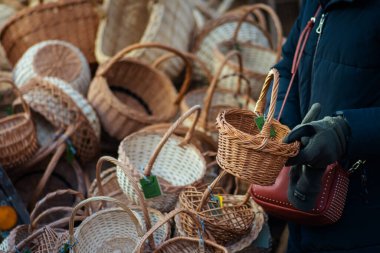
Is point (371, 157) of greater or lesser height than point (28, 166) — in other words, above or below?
above

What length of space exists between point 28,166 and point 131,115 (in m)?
0.62

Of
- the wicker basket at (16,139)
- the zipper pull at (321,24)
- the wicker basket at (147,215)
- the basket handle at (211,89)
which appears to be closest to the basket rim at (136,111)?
the basket handle at (211,89)

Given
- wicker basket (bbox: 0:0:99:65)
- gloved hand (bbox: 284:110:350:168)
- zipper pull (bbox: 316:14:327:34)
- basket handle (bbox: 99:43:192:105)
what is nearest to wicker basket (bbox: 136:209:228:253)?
gloved hand (bbox: 284:110:350:168)

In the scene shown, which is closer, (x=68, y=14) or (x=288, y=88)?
(x=288, y=88)

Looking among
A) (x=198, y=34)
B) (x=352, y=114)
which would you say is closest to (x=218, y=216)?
(x=352, y=114)

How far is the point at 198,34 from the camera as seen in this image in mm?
3791

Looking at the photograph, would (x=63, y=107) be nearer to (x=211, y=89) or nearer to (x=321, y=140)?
(x=211, y=89)

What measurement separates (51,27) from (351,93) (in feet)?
8.23

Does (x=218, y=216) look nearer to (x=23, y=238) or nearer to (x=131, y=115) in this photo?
(x=23, y=238)

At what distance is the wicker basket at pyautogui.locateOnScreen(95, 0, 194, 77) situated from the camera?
11.2ft

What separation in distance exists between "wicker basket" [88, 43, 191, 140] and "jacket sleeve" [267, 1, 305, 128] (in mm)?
1171

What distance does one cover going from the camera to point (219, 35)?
382 centimetres

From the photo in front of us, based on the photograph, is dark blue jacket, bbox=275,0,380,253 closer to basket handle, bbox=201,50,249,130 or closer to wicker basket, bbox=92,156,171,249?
wicker basket, bbox=92,156,171,249

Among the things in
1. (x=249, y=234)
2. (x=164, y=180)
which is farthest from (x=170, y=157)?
(x=249, y=234)
